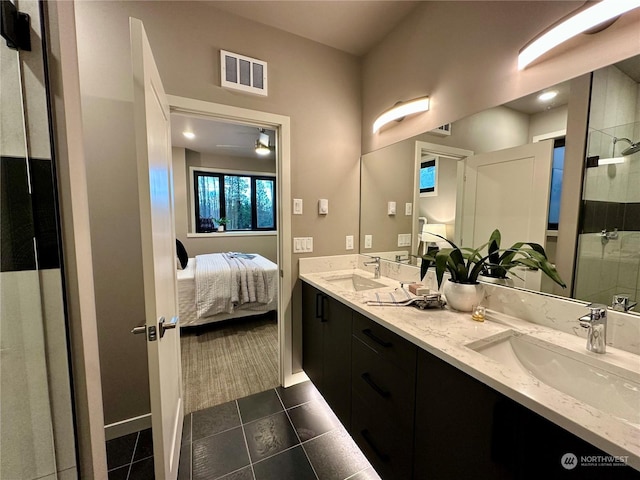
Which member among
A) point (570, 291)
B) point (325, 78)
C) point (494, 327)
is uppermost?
point (325, 78)

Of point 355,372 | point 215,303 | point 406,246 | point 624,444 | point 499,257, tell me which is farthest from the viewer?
point 215,303

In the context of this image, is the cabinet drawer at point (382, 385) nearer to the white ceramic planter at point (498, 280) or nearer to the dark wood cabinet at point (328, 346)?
the dark wood cabinet at point (328, 346)

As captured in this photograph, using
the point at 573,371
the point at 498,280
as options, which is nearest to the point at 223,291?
the point at 498,280

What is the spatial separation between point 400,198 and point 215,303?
231cm

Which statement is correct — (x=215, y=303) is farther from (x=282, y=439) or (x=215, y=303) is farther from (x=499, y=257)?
(x=499, y=257)

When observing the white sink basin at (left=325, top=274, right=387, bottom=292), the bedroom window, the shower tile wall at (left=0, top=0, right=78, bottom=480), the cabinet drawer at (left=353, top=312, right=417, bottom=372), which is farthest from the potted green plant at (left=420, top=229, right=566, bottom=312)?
the bedroom window

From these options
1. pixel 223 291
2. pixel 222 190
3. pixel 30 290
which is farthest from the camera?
pixel 222 190

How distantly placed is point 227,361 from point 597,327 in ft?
8.26

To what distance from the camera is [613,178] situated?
0.91 m

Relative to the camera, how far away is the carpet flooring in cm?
197

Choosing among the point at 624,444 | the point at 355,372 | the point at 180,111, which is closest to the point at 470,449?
the point at 624,444

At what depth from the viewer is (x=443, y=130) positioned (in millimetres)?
1532

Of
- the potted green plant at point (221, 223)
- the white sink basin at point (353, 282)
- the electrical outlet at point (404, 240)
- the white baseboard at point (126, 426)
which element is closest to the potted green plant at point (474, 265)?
the electrical outlet at point (404, 240)

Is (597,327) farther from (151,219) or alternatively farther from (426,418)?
(151,219)
